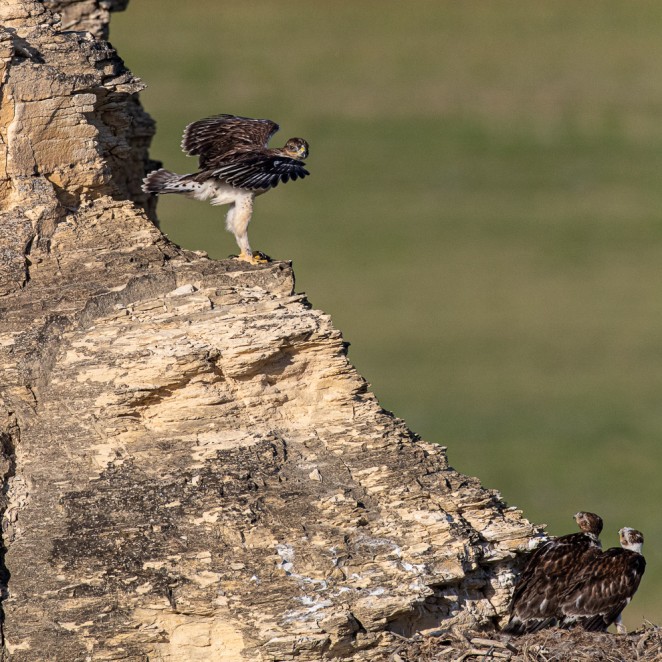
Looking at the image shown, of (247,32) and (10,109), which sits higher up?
(247,32)

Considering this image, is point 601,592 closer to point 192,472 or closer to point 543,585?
point 543,585

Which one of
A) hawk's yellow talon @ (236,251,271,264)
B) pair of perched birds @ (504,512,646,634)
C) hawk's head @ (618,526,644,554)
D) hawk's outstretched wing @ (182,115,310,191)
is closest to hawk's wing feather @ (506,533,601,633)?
pair of perched birds @ (504,512,646,634)

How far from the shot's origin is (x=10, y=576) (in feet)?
50.9

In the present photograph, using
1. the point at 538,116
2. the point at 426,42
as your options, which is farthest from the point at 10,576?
the point at 426,42

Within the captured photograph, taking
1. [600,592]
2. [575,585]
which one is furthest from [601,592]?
[575,585]

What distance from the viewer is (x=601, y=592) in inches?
657

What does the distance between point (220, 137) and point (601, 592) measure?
627 centimetres

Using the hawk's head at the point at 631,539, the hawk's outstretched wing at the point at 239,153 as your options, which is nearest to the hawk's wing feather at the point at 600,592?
the hawk's head at the point at 631,539

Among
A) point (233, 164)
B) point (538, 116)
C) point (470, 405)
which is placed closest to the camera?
point (233, 164)

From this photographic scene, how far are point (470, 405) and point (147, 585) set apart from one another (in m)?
42.4

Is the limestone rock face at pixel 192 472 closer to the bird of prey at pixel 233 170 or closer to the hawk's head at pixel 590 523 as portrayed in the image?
the hawk's head at pixel 590 523

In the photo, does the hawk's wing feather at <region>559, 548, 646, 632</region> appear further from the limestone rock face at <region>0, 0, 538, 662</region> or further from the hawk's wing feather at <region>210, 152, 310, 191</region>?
the hawk's wing feather at <region>210, 152, 310, 191</region>

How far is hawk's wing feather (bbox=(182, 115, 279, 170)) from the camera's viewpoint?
19.6 metres

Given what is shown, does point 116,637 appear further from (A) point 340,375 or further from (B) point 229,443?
(A) point 340,375
